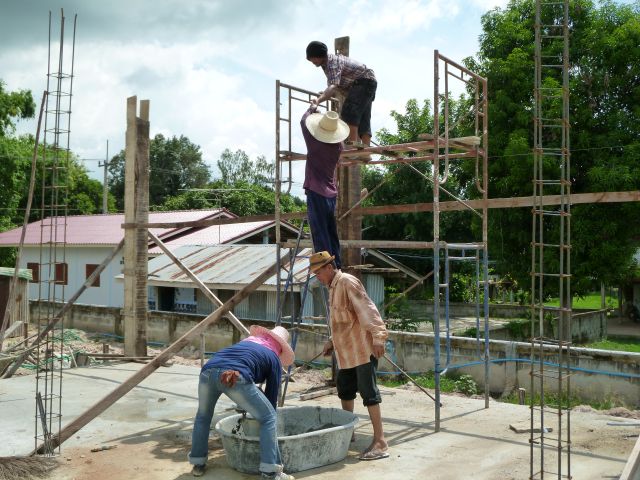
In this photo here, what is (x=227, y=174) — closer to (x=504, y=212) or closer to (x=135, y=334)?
(x=504, y=212)

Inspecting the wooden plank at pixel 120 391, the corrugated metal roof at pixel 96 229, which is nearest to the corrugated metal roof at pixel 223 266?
the corrugated metal roof at pixel 96 229

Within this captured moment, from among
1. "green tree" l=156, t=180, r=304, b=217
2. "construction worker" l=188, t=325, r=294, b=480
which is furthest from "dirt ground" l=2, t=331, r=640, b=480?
"green tree" l=156, t=180, r=304, b=217

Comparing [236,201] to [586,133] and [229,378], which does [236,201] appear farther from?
[229,378]

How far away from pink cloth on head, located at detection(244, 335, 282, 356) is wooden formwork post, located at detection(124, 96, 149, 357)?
246 inches

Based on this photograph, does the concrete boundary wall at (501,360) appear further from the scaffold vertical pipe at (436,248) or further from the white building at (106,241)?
the white building at (106,241)

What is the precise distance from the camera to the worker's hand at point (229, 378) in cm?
519

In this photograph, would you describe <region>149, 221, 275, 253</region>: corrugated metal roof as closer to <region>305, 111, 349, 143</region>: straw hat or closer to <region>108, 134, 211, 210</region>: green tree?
<region>305, 111, 349, 143</region>: straw hat

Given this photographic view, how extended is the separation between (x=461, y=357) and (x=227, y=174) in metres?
45.4

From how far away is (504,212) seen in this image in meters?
17.9

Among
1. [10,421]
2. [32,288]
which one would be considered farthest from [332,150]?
[32,288]

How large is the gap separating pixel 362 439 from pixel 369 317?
5.12 ft

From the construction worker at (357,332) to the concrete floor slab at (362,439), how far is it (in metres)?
0.43

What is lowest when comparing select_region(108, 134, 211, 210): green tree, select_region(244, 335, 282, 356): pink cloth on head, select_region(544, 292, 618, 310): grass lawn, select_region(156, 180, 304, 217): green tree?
select_region(544, 292, 618, 310): grass lawn

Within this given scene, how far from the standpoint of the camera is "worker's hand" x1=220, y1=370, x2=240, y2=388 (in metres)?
5.19
